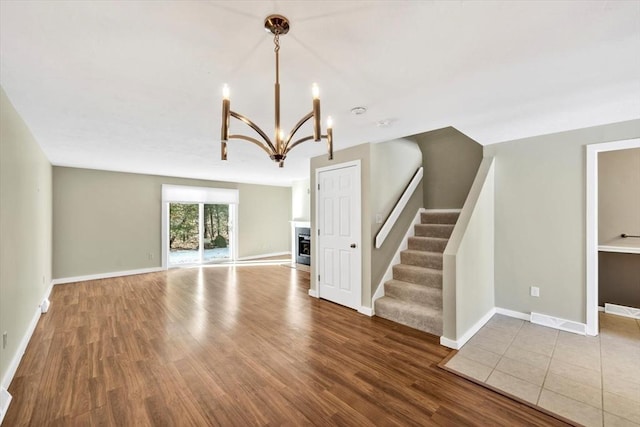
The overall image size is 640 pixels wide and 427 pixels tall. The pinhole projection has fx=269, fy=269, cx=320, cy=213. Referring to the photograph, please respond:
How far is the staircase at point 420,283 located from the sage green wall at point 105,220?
5.68 meters

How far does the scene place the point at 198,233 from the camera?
7.42 m

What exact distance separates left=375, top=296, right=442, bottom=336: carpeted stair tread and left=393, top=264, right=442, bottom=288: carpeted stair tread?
0.34 m

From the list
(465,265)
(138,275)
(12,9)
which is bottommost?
(138,275)

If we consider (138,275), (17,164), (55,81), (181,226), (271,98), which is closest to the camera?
(55,81)

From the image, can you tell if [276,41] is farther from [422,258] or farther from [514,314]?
[514,314]

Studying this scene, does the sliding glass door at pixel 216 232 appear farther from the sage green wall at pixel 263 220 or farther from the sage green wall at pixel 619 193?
the sage green wall at pixel 619 193

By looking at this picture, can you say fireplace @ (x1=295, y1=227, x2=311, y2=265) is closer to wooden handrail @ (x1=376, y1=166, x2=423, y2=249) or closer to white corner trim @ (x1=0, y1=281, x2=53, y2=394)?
wooden handrail @ (x1=376, y1=166, x2=423, y2=249)

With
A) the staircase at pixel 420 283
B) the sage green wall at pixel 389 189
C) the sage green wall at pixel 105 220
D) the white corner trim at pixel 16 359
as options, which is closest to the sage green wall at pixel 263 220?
the sage green wall at pixel 105 220

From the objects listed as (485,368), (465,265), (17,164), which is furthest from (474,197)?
(17,164)

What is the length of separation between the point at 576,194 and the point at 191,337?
4.73 meters

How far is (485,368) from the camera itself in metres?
2.39

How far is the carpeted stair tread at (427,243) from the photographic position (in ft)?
12.8

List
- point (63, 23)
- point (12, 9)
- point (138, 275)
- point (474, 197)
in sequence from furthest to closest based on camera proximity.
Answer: point (138, 275), point (474, 197), point (63, 23), point (12, 9)

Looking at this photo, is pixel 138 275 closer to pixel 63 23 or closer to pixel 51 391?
pixel 51 391
